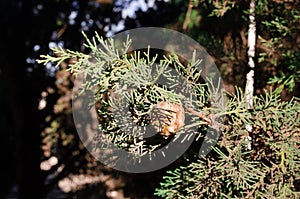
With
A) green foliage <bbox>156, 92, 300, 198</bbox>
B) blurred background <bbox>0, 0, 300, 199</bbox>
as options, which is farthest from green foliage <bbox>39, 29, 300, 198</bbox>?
blurred background <bbox>0, 0, 300, 199</bbox>

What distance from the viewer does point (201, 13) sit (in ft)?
4.25

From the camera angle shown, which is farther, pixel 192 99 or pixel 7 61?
pixel 7 61

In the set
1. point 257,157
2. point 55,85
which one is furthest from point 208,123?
point 55,85

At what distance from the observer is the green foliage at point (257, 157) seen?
1.85ft

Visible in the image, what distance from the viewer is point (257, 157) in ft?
2.03

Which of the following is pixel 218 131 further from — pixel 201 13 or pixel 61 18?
pixel 61 18

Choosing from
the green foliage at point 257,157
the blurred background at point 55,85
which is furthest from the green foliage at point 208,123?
the blurred background at point 55,85

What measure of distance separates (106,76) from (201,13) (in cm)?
81

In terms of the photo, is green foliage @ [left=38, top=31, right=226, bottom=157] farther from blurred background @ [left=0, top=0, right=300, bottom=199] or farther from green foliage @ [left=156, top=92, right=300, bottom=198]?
blurred background @ [left=0, top=0, right=300, bottom=199]

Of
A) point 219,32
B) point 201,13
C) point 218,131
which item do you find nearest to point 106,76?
point 218,131

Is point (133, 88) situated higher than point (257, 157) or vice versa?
point (133, 88)

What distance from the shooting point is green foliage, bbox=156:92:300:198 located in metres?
0.56

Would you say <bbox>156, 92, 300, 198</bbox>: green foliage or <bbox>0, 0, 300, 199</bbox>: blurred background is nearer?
<bbox>156, 92, 300, 198</bbox>: green foliage

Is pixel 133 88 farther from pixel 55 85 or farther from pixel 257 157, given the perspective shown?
pixel 55 85
